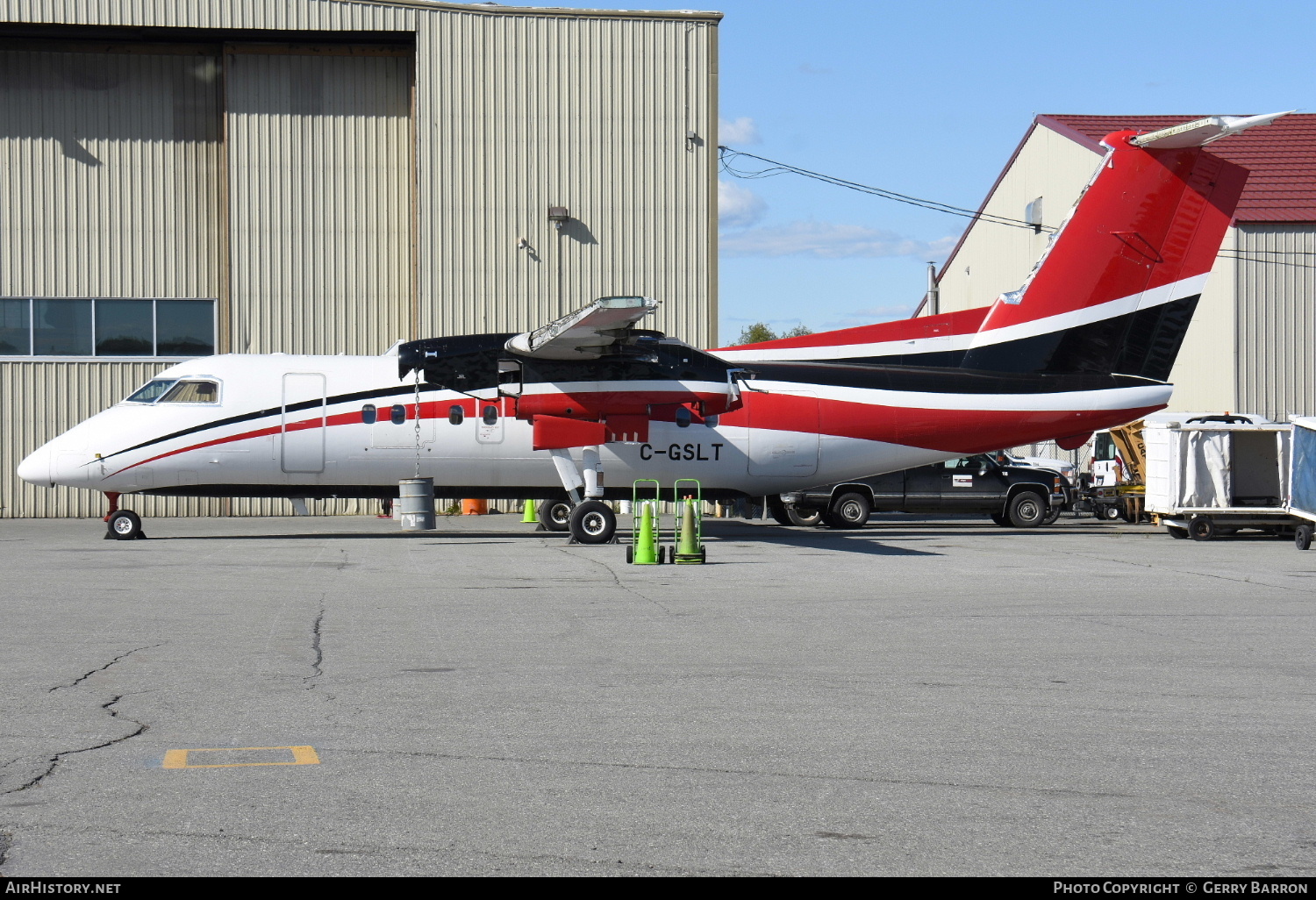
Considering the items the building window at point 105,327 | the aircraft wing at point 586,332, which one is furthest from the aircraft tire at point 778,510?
the building window at point 105,327

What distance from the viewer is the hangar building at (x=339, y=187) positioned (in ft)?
102

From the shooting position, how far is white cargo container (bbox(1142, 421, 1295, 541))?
76.1 feet

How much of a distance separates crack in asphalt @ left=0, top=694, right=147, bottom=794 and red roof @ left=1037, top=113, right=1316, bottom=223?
32.9 metres

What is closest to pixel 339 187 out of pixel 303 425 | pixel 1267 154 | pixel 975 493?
pixel 303 425

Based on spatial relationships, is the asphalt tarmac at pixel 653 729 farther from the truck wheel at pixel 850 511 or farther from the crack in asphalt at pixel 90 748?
the truck wheel at pixel 850 511

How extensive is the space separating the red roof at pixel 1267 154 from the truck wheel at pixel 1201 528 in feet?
46.7

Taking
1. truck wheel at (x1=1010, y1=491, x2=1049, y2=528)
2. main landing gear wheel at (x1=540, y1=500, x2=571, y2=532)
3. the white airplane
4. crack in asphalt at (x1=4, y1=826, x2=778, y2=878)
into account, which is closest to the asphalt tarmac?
crack in asphalt at (x1=4, y1=826, x2=778, y2=878)

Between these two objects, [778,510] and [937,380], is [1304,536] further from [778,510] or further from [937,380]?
[778,510]

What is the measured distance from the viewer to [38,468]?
2119cm

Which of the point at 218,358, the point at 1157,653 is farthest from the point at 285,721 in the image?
the point at 218,358

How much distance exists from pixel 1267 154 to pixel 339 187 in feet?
88.7

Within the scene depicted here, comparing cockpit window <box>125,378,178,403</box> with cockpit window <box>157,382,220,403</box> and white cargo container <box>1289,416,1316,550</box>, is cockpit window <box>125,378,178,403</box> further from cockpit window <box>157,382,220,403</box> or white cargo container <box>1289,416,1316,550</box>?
white cargo container <box>1289,416,1316,550</box>

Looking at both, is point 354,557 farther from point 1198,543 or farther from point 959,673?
point 1198,543

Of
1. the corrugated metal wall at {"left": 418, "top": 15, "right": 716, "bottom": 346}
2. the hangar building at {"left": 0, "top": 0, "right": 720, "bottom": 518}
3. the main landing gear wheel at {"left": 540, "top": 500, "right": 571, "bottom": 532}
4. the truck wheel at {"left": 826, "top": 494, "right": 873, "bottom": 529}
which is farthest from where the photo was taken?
the corrugated metal wall at {"left": 418, "top": 15, "right": 716, "bottom": 346}
